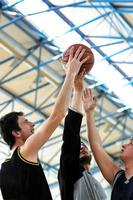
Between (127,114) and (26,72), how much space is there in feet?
20.4

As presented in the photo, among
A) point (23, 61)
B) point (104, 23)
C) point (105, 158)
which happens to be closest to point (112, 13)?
point (104, 23)

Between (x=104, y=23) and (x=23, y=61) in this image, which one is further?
(x=23, y=61)

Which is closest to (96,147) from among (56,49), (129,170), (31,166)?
(129,170)

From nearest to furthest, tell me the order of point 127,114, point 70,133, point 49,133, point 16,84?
1. point 49,133
2. point 70,133
3. point 16,84
4. point 127,114

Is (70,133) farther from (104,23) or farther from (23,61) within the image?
(23,61)

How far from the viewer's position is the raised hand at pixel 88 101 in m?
5.13

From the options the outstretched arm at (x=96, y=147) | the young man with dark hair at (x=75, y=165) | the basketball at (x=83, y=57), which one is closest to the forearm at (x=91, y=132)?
the outstretched arm at (x=96, y=147)

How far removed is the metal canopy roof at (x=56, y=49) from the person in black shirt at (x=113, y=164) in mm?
9681

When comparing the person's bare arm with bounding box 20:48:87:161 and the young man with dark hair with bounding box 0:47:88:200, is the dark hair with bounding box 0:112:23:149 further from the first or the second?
the person's bare arm with bounding box 20:48:87:161

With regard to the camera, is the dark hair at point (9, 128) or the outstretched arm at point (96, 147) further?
the outstretched arm at point (96, 147)

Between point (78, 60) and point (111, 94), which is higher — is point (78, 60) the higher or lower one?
the lower one

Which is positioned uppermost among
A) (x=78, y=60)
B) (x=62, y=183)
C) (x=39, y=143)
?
(x=78, y=60)

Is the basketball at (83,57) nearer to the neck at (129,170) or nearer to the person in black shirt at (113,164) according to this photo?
the person in black shirt at (113,164)

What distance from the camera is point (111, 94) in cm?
2055
